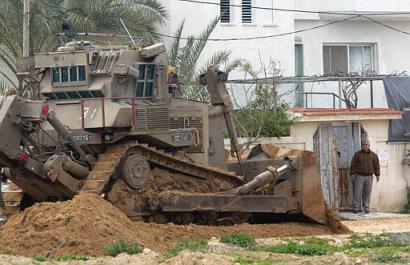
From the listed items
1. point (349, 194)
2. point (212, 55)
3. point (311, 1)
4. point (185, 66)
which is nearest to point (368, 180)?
point (349, 194)

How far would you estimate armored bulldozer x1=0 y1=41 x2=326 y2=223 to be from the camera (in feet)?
63.1

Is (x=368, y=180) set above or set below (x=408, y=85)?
below

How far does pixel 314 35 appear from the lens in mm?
41531

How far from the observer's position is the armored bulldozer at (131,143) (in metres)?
19.2

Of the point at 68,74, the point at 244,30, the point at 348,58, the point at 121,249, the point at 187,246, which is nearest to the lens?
the point at 121,249

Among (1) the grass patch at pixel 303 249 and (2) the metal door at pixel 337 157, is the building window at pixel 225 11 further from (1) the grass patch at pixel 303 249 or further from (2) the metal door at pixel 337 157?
(1) the grass patch at pixel 303 249

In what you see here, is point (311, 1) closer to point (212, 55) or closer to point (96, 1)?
point (212, 55)

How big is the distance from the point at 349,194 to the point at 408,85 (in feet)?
16.4

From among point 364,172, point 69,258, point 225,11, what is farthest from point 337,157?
point 69,258

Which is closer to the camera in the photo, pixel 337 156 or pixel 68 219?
pixel 68 219

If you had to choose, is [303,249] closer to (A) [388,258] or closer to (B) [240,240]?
(B) [240,240]

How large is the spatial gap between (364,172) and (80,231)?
554 inches

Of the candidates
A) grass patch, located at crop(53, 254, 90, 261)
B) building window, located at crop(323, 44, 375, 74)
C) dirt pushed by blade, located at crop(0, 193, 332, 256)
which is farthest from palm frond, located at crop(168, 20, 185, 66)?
grass patch, located at crop(53, 254, 90, 261)

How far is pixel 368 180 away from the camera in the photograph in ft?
96.0
